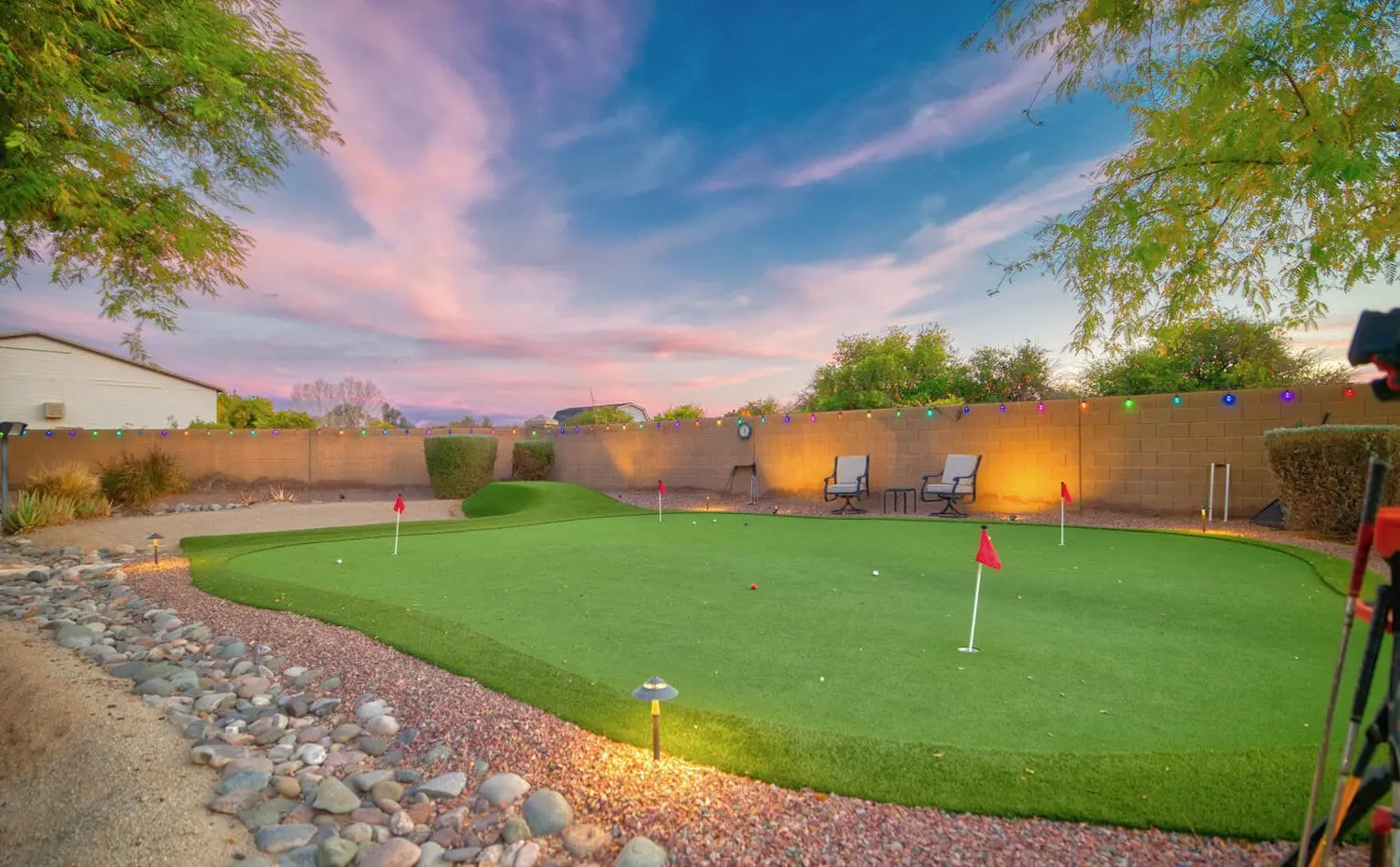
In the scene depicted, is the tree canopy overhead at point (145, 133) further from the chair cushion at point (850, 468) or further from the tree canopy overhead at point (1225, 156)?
the chair cushion at point (850, 468)

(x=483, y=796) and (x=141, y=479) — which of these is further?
(x=141, y=479)

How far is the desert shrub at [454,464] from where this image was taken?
14.8m

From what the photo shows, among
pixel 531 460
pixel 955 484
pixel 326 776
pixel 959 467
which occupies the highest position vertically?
pixel 959 467

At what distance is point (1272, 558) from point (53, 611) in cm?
970

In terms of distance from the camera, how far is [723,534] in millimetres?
7992

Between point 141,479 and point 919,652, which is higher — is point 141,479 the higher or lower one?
the higher one

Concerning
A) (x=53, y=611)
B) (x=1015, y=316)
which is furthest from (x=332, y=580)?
(x=1015, y=316)

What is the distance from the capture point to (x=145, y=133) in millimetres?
5355

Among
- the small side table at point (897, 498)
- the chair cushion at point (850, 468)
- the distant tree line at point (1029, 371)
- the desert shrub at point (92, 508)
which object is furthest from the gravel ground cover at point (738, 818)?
the distant tree line at point (1029, 371)

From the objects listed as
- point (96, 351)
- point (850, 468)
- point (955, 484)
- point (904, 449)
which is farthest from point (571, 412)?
point (955, 484)

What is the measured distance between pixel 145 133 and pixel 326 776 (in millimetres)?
5703

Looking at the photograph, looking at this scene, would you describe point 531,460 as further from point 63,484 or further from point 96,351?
point 96,351

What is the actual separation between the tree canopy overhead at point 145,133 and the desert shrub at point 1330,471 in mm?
10253

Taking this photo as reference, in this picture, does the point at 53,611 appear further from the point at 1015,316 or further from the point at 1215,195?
the point at 1015,316
